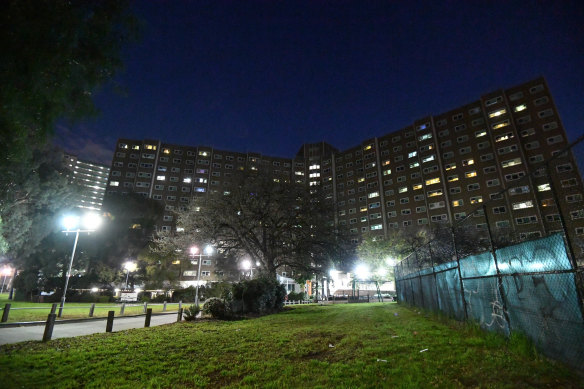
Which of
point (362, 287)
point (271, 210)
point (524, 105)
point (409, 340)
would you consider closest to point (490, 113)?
point (524, 105)

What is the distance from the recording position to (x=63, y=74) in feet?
23.5

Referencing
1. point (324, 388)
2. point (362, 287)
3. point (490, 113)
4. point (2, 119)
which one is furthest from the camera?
point (490, 113)

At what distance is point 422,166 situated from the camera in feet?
282

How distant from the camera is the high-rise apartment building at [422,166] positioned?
6931 cm

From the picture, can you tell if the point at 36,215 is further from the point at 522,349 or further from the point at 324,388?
the point at 522,349

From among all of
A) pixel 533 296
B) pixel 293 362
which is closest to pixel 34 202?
pixel 293 362

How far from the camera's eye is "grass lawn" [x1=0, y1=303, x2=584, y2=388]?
193 inches

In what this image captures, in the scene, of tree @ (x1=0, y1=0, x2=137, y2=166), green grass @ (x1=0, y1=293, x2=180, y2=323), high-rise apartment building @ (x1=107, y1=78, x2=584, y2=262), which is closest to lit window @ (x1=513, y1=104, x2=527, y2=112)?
high-rise apartment building @ (x1=107, y1=78, x2=584, y2=262)

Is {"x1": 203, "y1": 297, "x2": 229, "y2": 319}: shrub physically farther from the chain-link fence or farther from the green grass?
the chain-link fence

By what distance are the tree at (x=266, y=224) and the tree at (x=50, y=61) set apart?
15.5 meters

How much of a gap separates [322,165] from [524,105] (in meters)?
65.1

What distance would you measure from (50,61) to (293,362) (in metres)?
8.96

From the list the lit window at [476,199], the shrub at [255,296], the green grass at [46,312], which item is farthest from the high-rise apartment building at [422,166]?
the green grass at [46,312]

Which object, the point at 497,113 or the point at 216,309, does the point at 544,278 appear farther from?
the point at 497,113
